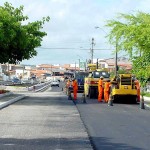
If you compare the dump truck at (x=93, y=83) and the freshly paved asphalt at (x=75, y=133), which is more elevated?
the dump truck at (x=93, y=83)

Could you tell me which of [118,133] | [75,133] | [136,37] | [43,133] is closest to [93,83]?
[136,37]

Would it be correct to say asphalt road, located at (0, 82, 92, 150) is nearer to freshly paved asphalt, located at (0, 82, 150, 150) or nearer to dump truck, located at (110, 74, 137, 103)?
freshly paved asphalt, located at (0, 82, 150, 150)

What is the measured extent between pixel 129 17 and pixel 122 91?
27.1 feet

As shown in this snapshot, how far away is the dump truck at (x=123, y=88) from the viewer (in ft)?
105

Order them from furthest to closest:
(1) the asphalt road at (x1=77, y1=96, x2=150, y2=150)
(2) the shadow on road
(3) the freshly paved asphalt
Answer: (1) the asphalt road at (x1=77, y1=96, x2=150, y2=150) < (3) the freshly paved asphalt < (2) the shadow on road

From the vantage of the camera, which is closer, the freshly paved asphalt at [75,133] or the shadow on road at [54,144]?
the shadow on road at [54,144]

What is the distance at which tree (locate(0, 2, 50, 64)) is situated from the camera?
102ft

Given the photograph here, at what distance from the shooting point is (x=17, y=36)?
32719mm

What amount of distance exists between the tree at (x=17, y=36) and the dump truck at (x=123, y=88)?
6.43m

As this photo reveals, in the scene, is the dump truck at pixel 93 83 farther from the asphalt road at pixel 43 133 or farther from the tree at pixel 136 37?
the asphalt road at pixel 43 133

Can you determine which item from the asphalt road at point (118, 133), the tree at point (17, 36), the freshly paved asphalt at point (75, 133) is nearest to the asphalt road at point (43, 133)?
the freshly paved asphalt at point (75, 133)

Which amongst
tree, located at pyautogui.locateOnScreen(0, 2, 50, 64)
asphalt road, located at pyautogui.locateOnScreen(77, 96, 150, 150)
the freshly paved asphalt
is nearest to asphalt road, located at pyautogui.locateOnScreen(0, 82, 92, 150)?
the freshly paved asphalt

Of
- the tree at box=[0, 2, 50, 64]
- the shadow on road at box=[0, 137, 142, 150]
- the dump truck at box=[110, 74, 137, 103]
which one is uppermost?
the tree at box=[0, 2, 50, 64]

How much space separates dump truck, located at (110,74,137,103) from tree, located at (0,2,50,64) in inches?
253
